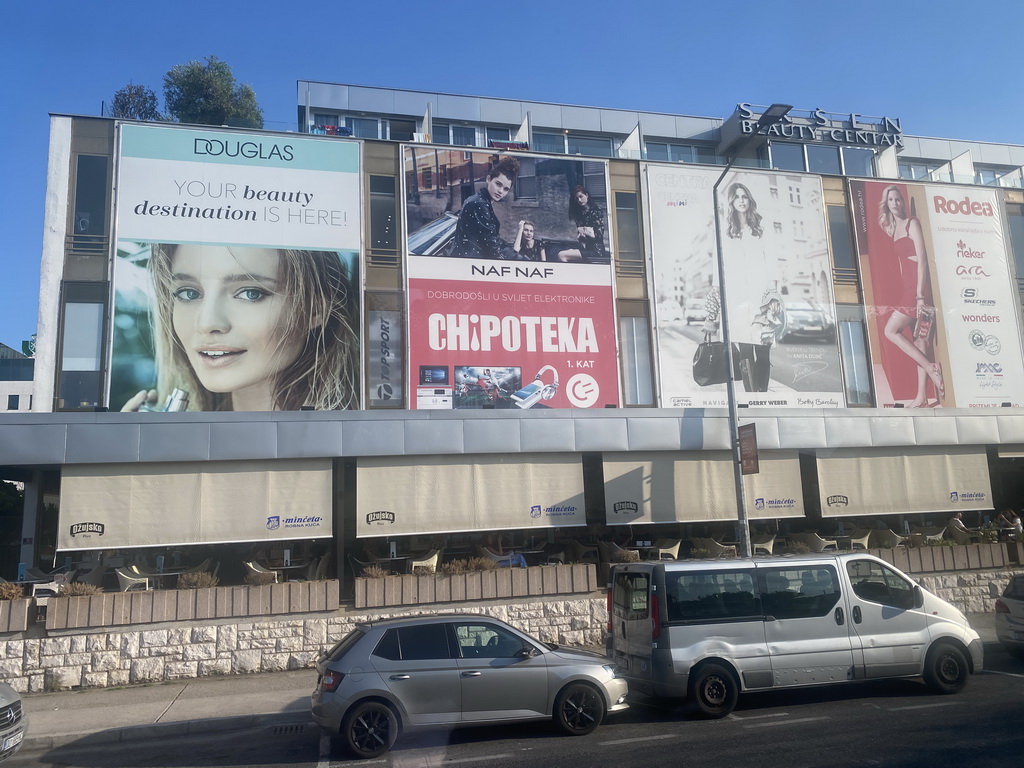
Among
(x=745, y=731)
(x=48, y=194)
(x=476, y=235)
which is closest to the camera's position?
(x=745, y=731)

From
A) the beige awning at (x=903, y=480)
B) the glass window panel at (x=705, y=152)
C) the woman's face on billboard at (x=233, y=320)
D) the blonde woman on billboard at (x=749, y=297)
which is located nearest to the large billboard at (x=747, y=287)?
the blonde woman on billboard at (x=749, y=297)

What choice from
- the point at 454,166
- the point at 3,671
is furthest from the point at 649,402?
the point at 3,671

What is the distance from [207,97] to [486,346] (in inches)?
1613

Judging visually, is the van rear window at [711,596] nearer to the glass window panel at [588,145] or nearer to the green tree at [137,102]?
the glass window panel at [588,145]

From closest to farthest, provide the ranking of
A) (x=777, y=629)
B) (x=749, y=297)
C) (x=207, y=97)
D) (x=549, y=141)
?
(x=777, y=629) → (x=749, y=297) → (x=549, y=141) → (x=207, y=97)

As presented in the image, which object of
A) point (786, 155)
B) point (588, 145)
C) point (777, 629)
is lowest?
point (777, 629)

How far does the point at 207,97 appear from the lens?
164 feet

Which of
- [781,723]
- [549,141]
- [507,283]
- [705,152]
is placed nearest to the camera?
[781,723]

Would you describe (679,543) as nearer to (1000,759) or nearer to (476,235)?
(476,235)

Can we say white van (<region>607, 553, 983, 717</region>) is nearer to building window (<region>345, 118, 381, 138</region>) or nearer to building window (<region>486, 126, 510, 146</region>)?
building window (<region>486, 126, 510, 146</region>)

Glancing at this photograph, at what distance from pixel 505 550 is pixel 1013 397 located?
14.4m

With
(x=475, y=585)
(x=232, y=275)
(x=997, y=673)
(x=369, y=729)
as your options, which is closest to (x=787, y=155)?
(x=232, y=275)

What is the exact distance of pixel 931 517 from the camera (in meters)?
19.8

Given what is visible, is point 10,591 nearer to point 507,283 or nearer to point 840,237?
point 507,283
